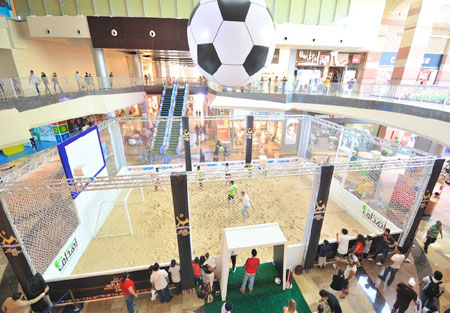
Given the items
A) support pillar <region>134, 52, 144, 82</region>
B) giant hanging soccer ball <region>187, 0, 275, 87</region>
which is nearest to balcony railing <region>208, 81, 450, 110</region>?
giant hanging soccer ball <region>187, 0, 275, 87</region>

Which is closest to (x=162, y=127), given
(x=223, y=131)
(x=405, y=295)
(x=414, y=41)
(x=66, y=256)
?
(x=223, y=131)

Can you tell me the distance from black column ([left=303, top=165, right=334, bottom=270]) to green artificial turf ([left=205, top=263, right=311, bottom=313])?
803mm

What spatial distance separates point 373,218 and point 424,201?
1.93 meters

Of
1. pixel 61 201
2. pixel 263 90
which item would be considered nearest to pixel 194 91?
pixel 263 90

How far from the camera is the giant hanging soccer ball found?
2.99 metres

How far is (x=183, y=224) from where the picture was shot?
4781 mm

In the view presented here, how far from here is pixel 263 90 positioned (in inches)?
548

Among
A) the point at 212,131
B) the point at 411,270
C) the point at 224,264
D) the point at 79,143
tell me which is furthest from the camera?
the point at 212,131

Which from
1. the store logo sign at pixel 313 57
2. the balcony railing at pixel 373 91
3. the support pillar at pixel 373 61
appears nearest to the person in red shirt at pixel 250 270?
the balcony railing at pixel 373 91

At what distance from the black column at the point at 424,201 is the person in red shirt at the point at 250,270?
496 centimetres

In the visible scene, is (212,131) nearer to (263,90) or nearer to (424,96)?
(263,90)

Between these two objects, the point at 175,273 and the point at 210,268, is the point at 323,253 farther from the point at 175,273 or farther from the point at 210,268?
the point at 175,273

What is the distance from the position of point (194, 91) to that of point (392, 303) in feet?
63.5

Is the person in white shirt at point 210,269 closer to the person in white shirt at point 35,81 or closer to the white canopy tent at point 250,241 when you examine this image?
the white canopy tent at point 250,241
